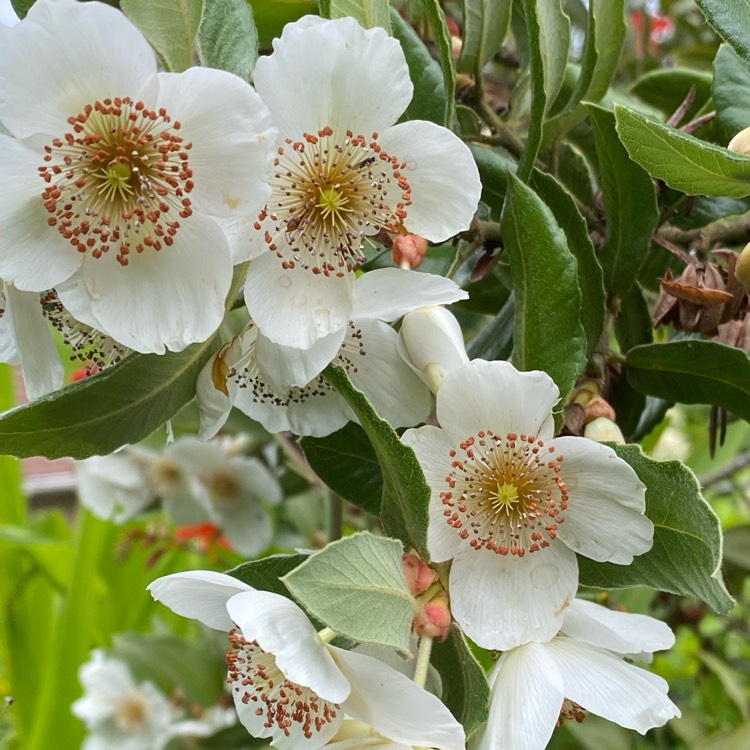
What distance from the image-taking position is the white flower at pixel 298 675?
41cm

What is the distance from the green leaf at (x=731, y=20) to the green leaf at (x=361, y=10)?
0.18 m

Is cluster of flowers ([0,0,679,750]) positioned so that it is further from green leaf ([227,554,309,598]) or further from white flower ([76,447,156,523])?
white flower ([76,447,156,523])

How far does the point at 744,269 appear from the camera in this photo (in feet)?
1.68

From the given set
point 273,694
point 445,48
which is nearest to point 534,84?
point 445,48

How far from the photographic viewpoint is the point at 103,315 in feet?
1.51

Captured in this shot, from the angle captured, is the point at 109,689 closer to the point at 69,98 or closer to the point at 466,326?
the point at 466,326

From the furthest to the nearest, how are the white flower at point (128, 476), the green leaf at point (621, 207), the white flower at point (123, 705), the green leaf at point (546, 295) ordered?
the white flower at point (123, 705), the white flower at point (128, 476), the green leaf at point (621, 207), the green leaf at point (546, 295)

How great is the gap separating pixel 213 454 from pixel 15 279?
34.4 inches

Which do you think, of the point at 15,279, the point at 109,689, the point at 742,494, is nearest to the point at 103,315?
the point at 15,279

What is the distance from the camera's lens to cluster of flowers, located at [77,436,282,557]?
1292 millimetres

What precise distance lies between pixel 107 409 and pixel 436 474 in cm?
20

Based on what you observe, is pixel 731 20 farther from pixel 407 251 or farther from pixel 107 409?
pixel 107 409

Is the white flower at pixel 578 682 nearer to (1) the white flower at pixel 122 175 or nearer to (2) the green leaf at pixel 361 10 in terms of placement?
(1) the white flower at pixel 122 175

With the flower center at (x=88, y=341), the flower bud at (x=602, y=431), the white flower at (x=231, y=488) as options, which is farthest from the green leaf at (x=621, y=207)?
the white flower at (x=231, y=488)
